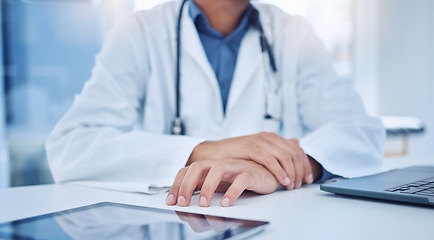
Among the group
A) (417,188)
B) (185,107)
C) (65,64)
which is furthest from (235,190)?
(65,64)

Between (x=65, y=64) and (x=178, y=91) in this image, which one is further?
(x=65, y=64)

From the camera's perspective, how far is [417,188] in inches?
20.6

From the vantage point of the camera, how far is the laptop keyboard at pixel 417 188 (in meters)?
0.50

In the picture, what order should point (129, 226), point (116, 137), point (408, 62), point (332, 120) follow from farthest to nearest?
point (408, 62), point (332, 120), point (116, 137), point (129, 226)

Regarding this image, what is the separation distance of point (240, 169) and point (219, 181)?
58mm

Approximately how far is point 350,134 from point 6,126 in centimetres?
182

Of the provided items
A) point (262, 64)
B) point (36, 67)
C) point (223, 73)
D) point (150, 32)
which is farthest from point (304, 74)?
point (36, 67)

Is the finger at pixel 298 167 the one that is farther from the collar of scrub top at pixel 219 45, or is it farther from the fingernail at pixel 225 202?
the collar of scrub top at pixel 219 45

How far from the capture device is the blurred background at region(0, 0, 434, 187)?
2.12 metres

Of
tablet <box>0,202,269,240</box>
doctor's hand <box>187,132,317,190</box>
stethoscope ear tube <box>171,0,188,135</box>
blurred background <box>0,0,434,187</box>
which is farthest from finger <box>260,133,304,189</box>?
blurred background <box>0,0,434,187</box>

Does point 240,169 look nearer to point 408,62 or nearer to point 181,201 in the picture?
point 181,201

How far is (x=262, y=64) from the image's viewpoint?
1109 millimetres

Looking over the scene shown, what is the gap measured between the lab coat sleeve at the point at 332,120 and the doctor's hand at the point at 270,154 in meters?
0.08

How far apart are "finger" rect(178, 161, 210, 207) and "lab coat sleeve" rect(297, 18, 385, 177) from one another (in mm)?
258
